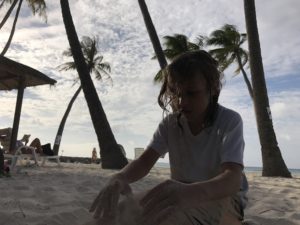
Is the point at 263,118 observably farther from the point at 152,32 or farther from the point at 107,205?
the point at 107,205

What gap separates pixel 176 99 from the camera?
170 centimetres

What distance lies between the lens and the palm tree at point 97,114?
386 inches

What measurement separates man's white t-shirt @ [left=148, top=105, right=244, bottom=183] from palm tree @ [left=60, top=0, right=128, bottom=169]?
7920 mm

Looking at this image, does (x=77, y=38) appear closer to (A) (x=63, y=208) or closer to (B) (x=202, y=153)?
(A) (x=63, y=208)

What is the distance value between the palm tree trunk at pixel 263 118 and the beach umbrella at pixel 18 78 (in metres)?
5.18

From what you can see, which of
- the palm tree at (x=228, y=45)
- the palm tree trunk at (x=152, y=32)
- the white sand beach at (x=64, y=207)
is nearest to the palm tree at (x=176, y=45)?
the palm tree at (x=228, y=45)

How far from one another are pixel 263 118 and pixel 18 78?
251 inches

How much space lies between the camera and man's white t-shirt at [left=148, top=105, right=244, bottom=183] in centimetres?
162

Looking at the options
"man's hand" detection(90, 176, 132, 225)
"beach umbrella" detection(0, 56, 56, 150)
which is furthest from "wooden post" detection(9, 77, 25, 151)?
"man's hand" detection(90, 176, 132, 225)

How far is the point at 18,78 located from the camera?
11.1m

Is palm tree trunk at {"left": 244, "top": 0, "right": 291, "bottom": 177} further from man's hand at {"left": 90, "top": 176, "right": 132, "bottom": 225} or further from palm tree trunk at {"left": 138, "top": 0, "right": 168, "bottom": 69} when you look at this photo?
man's hand at {"left": 90, "top": 176, "right": 132, "bottom": 225}

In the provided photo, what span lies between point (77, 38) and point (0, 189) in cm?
658

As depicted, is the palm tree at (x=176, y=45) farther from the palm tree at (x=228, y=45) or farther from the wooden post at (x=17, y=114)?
the wooden post at (x=17, y=114)

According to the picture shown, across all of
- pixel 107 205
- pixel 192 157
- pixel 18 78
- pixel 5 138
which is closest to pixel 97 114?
pixel 18 78
